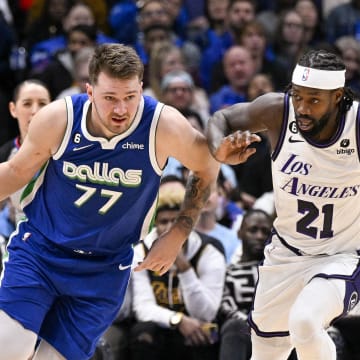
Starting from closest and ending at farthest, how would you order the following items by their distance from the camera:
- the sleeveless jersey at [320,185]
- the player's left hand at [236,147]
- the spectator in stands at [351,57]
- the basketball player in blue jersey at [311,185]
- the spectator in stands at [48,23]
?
the player's left hand at [236,147] → the basketball player in blue jersey at [311,185] → the sleeveless jersey at [320,185] → the spectator in stands at [351,57] → the spectator in stands at [48,23]

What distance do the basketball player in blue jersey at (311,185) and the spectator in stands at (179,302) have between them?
68.5 inches

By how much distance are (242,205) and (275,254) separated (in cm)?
360

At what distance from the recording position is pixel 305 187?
5.76m

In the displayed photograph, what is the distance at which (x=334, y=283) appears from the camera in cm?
557

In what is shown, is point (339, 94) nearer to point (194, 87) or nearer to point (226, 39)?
point (194, 87)

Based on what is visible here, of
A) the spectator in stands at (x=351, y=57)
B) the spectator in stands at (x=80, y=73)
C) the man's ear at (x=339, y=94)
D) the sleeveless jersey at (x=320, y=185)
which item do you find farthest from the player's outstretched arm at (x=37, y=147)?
the spectator in stands at (x=351, y=57)

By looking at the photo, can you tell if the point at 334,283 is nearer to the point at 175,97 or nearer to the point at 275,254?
the point at 275,254

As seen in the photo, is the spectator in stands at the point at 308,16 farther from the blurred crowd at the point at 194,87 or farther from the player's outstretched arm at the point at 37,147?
the player's outstretched arm at the point at 37,147

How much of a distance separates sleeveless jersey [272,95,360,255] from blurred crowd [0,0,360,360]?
5.41 ft

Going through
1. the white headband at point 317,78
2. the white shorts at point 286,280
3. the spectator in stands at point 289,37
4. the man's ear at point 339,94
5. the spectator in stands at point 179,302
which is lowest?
the spectator in stands at point 179,302

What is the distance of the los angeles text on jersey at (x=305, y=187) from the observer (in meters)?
5.74

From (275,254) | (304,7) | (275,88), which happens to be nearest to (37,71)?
(275,88)

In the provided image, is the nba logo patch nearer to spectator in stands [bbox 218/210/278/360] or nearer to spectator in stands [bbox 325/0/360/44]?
spectator in stands [bbox 218/210/278/360]

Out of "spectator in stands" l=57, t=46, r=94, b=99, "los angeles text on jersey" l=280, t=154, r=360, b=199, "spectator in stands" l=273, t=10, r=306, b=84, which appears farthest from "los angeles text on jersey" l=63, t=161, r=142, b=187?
"spectator in stands" l=273, t=10, r=306, b=84
